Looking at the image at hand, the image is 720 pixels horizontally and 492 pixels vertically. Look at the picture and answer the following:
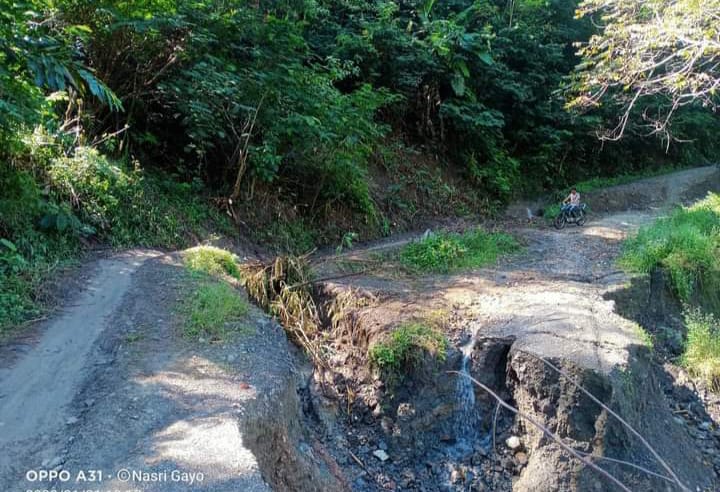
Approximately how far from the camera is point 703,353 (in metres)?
7.35

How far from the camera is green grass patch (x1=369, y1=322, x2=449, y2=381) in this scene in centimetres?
616

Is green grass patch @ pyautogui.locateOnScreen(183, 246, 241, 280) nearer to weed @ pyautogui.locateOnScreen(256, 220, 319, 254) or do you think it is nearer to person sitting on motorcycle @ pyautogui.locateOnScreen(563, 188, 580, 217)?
weed @ pyautogui.locateOnScreen(256, 220, 319, 254)

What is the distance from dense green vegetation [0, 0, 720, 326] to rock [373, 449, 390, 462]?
13.8 ft

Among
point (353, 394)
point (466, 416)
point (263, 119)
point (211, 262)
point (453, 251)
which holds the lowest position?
point (466, 416)

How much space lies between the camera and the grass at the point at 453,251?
9320mm

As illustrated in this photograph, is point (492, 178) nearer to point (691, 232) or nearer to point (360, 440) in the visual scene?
point (691, 232)

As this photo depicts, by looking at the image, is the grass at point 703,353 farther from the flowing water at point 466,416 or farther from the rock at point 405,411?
the rock at point 405,411

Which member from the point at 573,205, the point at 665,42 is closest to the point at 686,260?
the point at 665,42

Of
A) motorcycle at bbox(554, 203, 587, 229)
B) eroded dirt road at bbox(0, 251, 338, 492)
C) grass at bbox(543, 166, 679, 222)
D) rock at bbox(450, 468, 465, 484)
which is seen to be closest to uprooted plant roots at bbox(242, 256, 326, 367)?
eroded dirt road at bbox(0, 251, 338, 492)

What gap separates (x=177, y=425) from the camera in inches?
141

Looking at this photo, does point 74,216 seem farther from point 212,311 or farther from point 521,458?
point 521,458

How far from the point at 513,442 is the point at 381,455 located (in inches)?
62.0

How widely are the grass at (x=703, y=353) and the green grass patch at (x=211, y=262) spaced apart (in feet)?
23.4

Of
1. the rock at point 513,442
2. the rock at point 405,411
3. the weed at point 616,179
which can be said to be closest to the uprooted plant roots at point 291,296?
the rock at point 405,411
